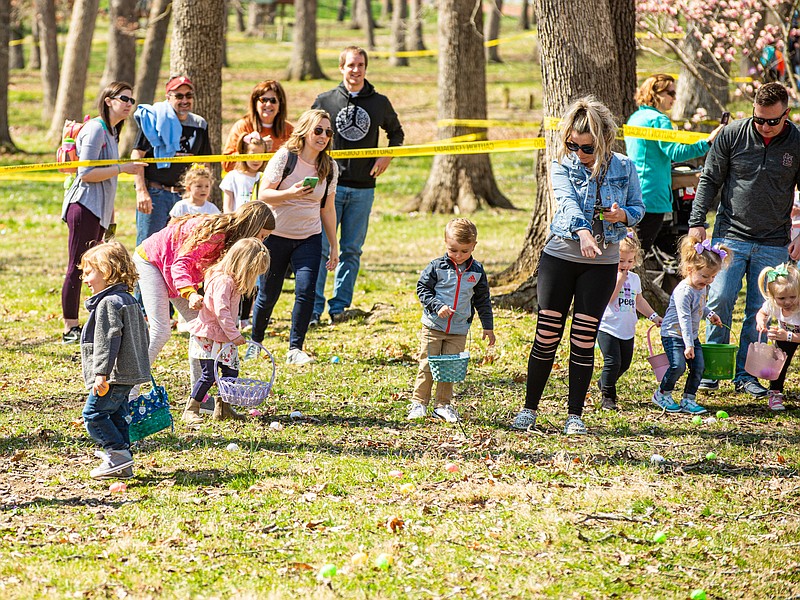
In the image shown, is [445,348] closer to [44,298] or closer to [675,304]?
[675,304]

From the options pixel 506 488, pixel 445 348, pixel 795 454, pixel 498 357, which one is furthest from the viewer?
pixel 498 357

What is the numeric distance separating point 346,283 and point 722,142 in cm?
376

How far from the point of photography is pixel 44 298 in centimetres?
1072

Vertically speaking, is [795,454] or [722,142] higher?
[722,142]

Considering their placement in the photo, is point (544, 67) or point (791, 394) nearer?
point (791, 394)

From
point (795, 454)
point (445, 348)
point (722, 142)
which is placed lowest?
point (795, 454)

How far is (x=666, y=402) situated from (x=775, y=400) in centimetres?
76

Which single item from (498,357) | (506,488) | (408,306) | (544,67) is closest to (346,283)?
(408,306)

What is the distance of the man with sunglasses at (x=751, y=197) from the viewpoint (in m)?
6.93

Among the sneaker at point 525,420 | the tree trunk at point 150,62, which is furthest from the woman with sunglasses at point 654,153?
the tree trunk at point 150,62

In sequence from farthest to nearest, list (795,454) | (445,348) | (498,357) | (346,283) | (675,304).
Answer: (346,283) < (498,357) < (675,304) < (445,348) < (795,454)

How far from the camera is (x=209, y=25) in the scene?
10828mm

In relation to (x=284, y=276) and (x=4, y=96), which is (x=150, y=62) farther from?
(x=284, y=276)

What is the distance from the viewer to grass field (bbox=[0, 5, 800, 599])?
4.36 m
